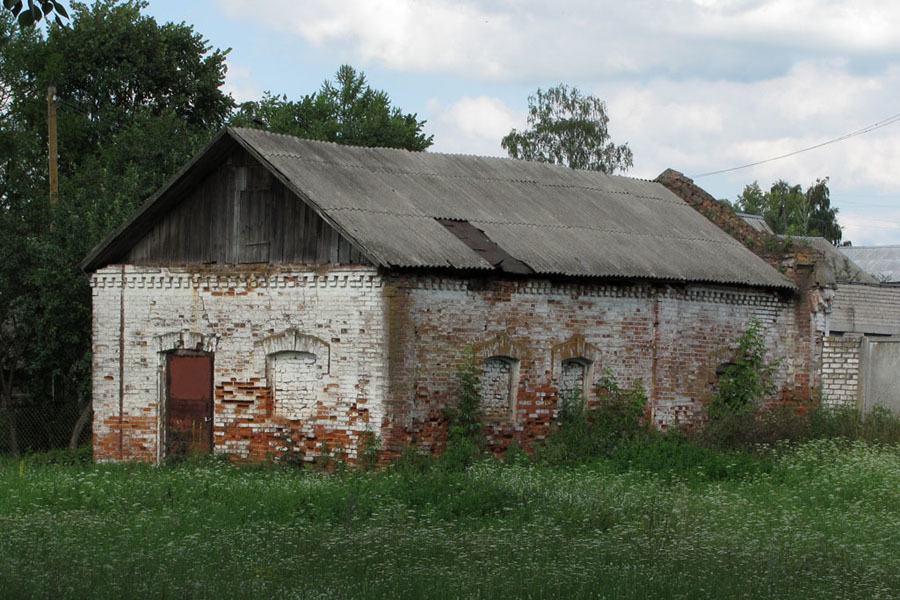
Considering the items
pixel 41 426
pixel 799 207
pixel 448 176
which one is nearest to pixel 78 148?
pixel 41 426

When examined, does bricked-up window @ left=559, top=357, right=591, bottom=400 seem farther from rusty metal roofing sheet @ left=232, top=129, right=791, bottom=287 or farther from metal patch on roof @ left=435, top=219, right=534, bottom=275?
metal patch on roof @ left=435, top=219, right=534, bottom=275

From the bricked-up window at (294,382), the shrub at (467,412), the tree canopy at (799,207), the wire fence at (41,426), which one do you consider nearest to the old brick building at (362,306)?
the bricked-up window at (294,382)

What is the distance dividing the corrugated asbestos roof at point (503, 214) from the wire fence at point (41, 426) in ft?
17.3

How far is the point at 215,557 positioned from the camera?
9492 mm

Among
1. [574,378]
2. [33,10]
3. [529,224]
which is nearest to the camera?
[33,10]

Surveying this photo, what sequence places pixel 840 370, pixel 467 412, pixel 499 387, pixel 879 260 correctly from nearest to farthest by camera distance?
1. pixel 467 412
2. pixel 499 387
3. pixel 840 370
4. pixel 879 260

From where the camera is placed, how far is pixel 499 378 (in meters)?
16.5

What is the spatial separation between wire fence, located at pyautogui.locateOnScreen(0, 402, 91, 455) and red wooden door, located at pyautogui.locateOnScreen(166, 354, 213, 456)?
5.24 metres

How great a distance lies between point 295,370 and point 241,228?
84.4 inches

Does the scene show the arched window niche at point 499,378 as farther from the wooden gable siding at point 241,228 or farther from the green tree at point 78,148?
the green tree at point 78,148

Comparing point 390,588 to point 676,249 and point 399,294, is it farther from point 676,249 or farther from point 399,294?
point 676,249

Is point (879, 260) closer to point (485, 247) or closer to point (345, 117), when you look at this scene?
point (345, 117)

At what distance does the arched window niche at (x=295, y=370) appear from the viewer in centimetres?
1580

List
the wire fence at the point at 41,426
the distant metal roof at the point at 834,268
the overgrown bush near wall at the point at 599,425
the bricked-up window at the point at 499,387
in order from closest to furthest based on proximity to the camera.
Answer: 1. the overgrown bush near wall at the point at 599,425
2. the bricked-up window at the point at 499,387
3. the distant metal roof at the point at 834,268
4. the wire fence at the point at 41,426
